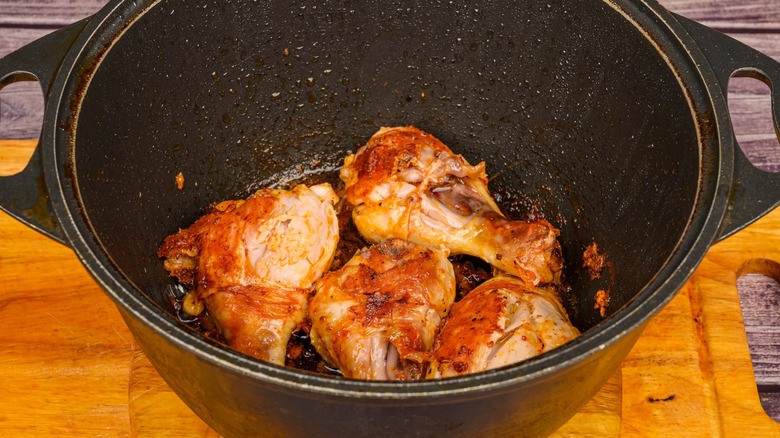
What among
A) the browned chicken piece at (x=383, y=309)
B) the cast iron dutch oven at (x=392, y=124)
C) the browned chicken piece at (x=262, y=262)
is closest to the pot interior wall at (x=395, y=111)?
the cast iron dutch oven at (x=392, y=124)

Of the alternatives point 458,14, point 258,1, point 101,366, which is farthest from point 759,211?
point 101,366

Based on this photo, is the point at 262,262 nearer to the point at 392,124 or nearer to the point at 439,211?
the point at 439,211

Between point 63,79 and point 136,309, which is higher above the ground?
point 63,79

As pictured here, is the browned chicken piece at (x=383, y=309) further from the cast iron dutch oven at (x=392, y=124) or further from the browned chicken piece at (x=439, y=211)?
the cast iron dutch oven at (x=392, y=124)

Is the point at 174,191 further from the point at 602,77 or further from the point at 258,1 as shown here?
the point at 602,77

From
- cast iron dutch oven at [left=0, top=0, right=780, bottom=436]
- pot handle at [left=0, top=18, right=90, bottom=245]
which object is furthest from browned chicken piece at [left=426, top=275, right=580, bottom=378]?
pot handle at [left=0, top=18, right=90, bottom=245]

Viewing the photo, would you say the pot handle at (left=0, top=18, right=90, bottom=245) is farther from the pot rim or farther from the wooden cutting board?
the wooden cutting board
